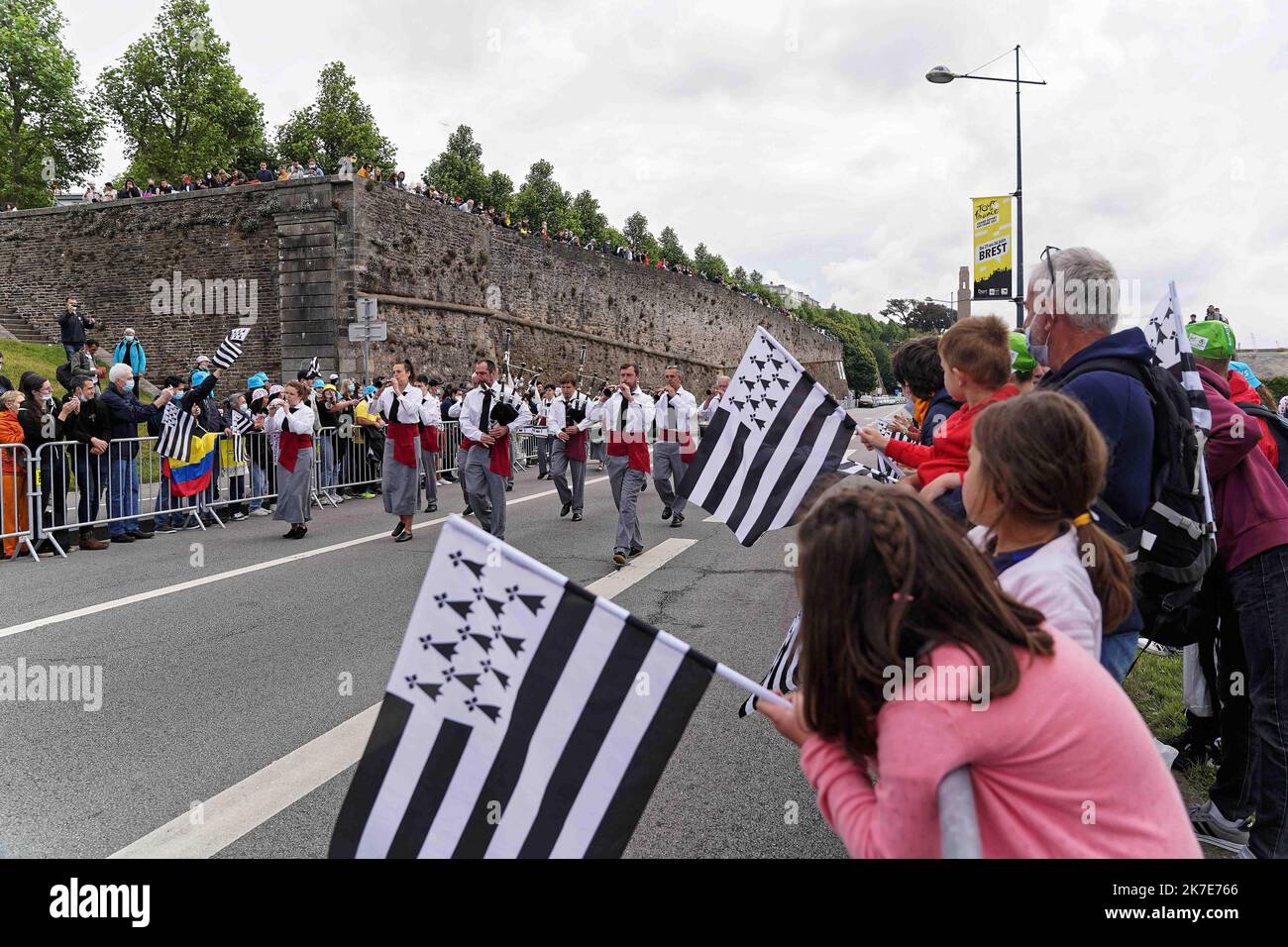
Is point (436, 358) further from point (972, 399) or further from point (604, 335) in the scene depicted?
point (972, 399)

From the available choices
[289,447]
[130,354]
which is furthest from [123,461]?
[130,354]

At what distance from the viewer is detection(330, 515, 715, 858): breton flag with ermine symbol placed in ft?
6.35

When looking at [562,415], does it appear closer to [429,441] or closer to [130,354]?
[429,441]

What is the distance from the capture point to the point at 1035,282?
3.19 meters

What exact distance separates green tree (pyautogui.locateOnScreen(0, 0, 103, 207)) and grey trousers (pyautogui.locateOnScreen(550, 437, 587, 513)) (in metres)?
47.3

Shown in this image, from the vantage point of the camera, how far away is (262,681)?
5531 millimetres

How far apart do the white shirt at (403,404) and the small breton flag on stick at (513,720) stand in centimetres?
1010

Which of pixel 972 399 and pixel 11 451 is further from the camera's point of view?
pixel 11 451

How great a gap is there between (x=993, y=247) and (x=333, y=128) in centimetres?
4566

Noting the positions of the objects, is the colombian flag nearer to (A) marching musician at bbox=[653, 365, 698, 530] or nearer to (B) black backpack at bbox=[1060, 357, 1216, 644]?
(A) marching musician at bbox=[653, 365, 698, 530]

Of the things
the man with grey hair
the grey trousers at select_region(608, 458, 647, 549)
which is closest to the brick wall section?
the grey trousers at select_region(608, 458, 647, 549)

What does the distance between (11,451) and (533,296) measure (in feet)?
96.6

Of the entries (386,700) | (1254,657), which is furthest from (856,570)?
(1254,657)

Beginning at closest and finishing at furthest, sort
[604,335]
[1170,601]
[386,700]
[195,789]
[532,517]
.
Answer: [386,700] → [1170,601] → [195,789] → [532,517] → [604,335]
